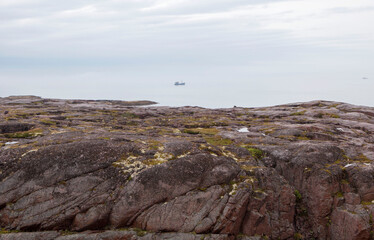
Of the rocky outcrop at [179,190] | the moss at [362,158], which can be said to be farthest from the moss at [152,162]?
the moss at [362,158]

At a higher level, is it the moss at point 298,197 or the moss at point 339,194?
the moss at point 339,194

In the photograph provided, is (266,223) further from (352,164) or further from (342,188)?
(352,164)

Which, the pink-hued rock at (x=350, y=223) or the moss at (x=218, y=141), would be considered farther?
the moss at (x=218, y=141)

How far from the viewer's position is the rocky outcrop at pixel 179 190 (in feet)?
93.7

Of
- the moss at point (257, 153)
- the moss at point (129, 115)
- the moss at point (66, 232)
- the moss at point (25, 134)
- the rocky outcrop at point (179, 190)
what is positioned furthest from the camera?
the moss at point (129, 115)

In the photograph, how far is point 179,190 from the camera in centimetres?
3100

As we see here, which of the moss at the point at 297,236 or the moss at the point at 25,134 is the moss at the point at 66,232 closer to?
the moss at the point at 25,134

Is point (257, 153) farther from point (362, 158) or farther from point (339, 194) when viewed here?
point (362, 158)

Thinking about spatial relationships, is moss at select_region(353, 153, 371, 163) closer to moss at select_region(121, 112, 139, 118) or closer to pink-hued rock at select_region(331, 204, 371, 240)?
pink-hued rock at select_region(331, 204, 371, 240)

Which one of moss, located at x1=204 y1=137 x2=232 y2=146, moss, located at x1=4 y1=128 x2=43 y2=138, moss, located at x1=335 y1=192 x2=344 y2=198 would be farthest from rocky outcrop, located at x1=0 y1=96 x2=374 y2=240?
moss, located at x1=204 y1=137 x2=232 y2=146

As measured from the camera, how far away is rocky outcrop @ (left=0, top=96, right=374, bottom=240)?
2856cm

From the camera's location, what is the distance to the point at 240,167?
35.4 meters

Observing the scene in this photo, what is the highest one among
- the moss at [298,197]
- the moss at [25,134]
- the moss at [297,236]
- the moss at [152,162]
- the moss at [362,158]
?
the moss at [25,134]

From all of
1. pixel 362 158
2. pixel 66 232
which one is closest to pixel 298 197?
pixel 362 158
